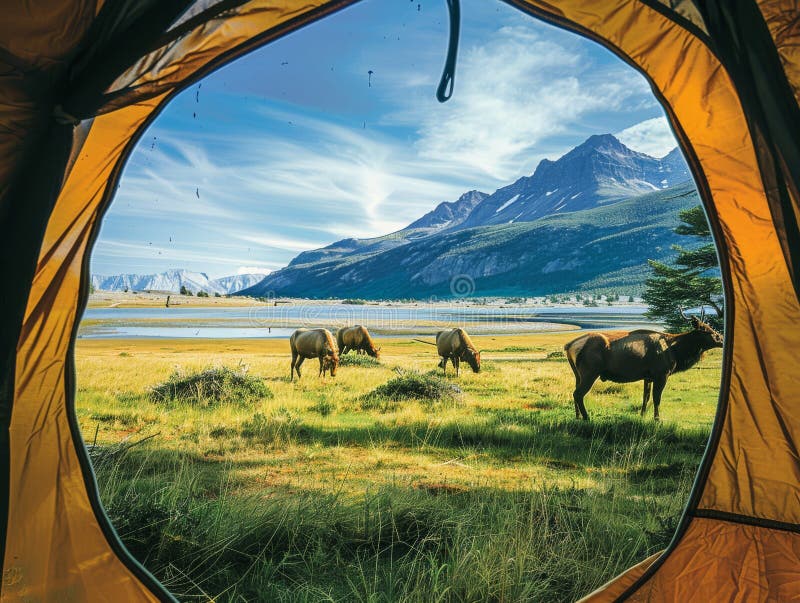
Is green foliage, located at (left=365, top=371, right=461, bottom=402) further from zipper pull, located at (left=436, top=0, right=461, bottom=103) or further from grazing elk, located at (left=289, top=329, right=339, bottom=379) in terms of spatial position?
zipper pull, located at (left=436, top=0, right=461, bottom=103)

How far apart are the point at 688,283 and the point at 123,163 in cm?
1575

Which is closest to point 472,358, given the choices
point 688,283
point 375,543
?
point 688,283

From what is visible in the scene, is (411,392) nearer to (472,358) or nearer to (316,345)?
(316,345)

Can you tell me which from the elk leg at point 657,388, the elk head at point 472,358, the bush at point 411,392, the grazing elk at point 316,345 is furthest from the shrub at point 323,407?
the elk head at point 472,358

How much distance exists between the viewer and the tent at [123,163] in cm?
169

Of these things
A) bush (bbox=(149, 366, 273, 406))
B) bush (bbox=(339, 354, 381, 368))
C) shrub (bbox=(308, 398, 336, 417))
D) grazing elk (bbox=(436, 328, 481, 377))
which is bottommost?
shrub (bbox=(308, 398, 336, 417))

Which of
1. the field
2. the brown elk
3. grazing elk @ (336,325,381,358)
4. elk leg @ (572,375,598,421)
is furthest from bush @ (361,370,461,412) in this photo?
grazing elk @ (336,325,381,358)

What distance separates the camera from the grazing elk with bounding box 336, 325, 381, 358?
75.1 feet

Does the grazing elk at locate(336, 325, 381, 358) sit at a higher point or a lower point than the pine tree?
lower

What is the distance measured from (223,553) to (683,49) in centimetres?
421

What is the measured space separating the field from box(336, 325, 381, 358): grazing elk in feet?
34.4

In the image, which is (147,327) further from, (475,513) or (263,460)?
(475,513)

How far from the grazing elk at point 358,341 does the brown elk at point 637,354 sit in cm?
1378

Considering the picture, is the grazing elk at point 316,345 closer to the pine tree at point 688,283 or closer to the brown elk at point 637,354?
the brown elk at point 637,354
